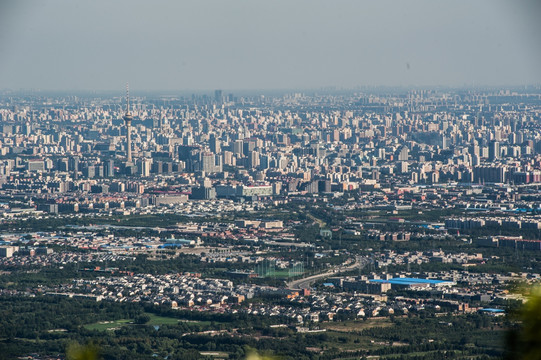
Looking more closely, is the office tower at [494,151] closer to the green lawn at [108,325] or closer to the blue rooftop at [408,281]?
the blue rooftop at [408,281]

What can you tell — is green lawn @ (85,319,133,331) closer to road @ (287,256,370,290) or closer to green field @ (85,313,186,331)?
green field @ (85,313,186,331)

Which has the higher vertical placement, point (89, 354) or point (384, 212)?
point (89, 354)

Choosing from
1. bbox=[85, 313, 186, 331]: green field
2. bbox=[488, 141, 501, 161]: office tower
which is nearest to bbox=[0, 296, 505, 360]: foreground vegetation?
bbox=[85, 313, 186, 331]: green field

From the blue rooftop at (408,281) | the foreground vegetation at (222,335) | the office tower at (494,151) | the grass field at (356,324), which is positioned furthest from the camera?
the office tower at (494,151)

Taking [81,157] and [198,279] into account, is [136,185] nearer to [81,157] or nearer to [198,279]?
[81,157]

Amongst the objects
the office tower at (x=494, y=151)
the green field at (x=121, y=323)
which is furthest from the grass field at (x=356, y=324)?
the office tower at (x=494, y=151)

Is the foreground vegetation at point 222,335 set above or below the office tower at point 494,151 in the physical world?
above

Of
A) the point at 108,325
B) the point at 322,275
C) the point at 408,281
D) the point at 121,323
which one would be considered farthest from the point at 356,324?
the point at 322,275

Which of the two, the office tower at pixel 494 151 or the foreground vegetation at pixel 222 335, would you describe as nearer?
the foreground vegetation at pixel 222 335

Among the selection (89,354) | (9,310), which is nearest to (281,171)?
(9,310)
